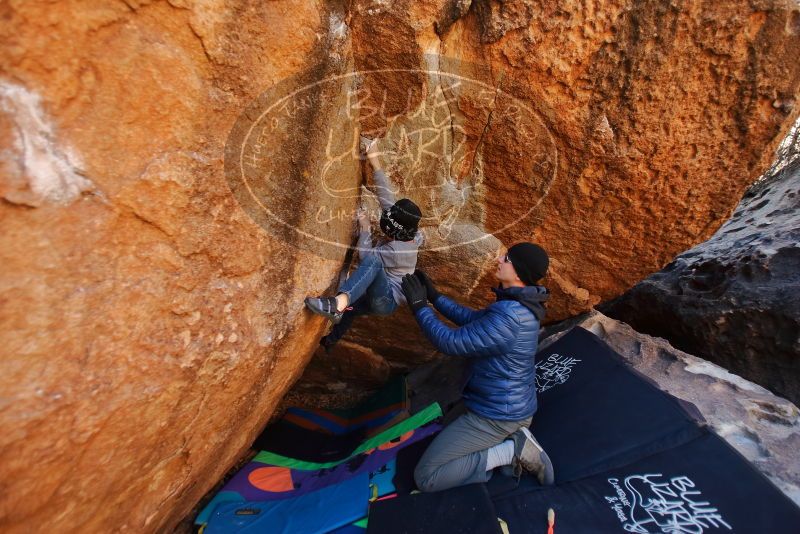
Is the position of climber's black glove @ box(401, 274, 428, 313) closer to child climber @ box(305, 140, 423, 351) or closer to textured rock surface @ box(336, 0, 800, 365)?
child climber @ box(305, 140, 423, 351)

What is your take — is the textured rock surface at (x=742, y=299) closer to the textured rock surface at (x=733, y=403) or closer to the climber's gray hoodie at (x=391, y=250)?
the textured rock surface at (x=733, y=403)

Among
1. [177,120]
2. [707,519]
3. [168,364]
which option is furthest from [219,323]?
[707,519]

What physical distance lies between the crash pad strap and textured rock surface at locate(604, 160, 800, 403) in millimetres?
2348

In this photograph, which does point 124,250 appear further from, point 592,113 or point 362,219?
point 592,113

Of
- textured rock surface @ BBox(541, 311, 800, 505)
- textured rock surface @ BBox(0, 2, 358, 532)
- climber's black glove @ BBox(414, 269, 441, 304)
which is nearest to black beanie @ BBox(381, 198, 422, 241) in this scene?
climber's black glove @ BBox(414, 269, 441, 304)

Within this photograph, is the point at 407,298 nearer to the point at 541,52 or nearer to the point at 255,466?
the point at 541,52

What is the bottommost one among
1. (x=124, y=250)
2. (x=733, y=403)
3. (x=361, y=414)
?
(x=361, y=414)

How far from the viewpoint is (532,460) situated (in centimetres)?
266

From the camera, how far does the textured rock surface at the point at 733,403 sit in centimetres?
244

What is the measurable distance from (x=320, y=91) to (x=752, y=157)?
2.58 m

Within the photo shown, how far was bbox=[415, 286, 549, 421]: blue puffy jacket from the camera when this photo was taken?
2.50 meters

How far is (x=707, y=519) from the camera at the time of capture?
213 centimetres

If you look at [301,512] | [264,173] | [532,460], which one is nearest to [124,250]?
[264,173]

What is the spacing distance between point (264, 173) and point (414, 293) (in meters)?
A: 1.16
